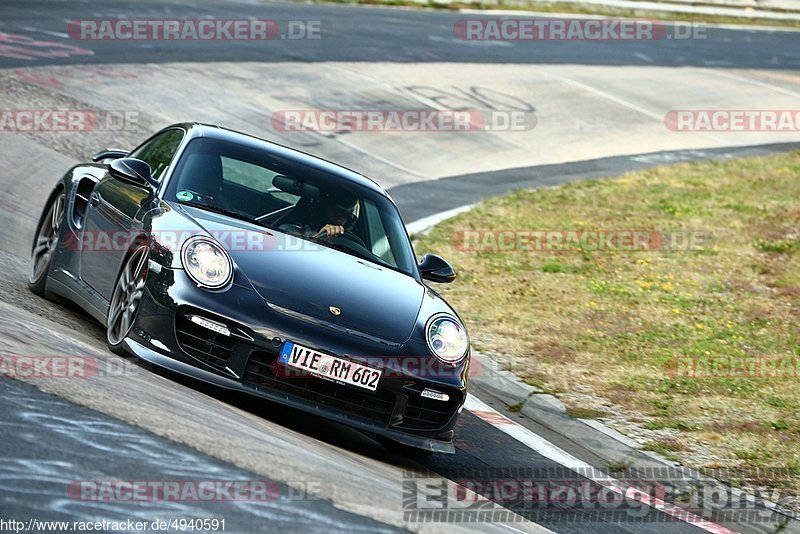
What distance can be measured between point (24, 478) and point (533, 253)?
359 inches

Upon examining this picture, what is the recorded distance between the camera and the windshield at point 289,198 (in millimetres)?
6945

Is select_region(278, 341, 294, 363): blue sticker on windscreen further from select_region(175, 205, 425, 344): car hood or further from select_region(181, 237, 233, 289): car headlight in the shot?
select_region(181, 237, 233, 289): car headlight

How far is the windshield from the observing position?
6945 mm

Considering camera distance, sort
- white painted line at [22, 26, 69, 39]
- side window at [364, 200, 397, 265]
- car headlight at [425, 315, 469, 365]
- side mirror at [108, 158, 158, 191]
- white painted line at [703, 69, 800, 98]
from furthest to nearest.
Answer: white painted line at [703, 69, 800, 98], white painted line at [22, 26, 69, 39], side window at [364, 200, 397, 265], side mirror at [108, 158, 158, 191], car headlight at [425, 315, 469, 365]

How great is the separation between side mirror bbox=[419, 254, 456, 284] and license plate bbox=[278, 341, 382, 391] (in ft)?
5.35

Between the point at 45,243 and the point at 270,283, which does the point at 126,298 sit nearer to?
the point at 270,283

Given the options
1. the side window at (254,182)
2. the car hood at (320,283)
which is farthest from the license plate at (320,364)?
the side window at (254,182)

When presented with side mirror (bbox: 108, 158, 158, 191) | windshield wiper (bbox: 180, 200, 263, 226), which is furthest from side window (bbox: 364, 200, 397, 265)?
side mirror (bbox: 108, 158, 158, 191)

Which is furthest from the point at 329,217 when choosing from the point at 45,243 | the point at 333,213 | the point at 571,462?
the point at 45,243

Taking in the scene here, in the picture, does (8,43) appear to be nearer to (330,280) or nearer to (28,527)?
(330,280)

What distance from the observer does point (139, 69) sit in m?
18.3

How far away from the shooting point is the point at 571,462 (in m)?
6.99

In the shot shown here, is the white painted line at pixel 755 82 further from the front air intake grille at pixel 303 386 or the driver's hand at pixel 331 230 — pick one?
the front air intake grille at pixel 303 386

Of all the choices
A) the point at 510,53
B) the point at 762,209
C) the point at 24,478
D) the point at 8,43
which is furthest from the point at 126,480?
the point at 510,53
